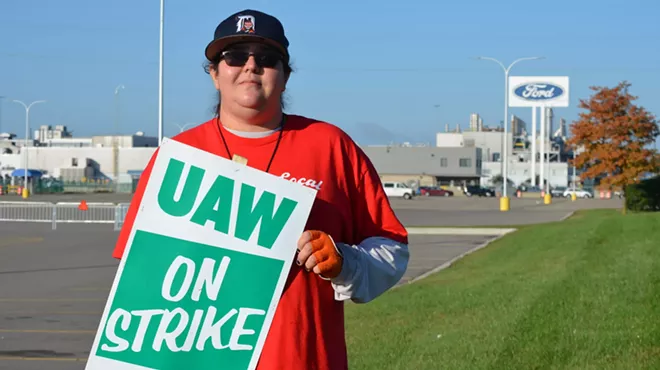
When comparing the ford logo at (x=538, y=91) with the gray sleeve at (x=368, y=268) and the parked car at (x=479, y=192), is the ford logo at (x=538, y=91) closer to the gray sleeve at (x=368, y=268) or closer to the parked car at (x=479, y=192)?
the parked car at (x=479, y=192)

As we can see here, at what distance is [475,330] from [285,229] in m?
6.02

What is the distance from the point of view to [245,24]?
3.12 metres

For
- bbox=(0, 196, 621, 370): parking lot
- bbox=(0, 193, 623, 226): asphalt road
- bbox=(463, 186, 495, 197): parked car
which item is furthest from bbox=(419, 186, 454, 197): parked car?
bbox=(0, 196, 621, 370): parking lot

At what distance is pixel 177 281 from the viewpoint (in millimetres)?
2777

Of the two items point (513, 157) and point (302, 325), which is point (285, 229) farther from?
point (513, 157)

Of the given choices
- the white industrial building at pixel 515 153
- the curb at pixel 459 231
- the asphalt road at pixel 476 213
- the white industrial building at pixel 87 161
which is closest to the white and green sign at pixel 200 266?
the curb at pixel 459 231

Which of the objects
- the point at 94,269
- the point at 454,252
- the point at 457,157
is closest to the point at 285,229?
the point at 94,269

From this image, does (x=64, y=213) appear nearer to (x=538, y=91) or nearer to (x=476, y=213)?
(x=476, y=213)

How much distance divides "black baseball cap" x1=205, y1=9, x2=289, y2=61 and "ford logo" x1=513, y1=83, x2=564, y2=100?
9518 centimetres

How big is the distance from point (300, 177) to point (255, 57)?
41 cm

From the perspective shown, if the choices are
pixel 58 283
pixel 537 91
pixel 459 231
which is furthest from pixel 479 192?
pixel 58 283

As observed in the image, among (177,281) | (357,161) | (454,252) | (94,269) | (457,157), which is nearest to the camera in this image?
(177,281)

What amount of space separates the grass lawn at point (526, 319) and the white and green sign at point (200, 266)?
14.4ft

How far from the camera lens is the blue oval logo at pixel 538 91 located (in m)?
96.5
